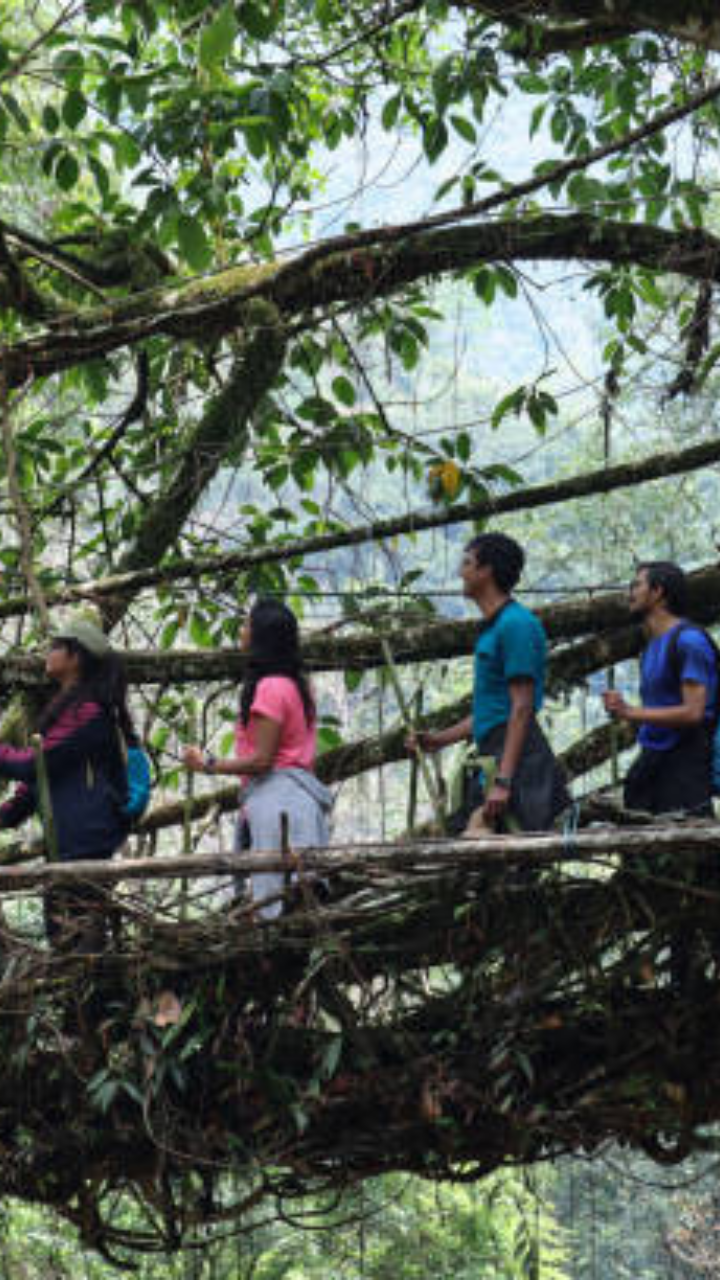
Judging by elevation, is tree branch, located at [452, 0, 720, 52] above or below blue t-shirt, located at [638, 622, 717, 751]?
above

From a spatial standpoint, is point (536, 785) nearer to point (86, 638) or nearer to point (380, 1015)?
point (380, 1015)

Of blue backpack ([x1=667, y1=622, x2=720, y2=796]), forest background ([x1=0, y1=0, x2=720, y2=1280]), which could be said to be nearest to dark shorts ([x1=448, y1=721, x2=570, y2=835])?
blue backpack ([x1=667, y1=622, x2=720, y2=796])

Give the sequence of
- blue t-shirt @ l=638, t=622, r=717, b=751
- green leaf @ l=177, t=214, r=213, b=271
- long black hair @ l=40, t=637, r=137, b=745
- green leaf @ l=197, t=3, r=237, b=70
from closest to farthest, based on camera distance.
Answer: green leaf @ l=197, t=3, r=237, b=70 < blue t-shirt @ l=638, t=622, r=717, b=751 < long black hair @ l=40, t=637, r=137, b=745 < green leaf @ l=177, t=214, r=213, b=271

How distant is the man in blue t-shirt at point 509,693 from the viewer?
3.54 meters

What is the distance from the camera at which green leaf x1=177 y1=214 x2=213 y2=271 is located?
3934 mm

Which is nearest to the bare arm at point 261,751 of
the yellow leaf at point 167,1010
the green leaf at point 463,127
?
the yellow leaf at point 167,1010

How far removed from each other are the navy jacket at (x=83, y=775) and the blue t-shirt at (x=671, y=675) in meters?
1.20

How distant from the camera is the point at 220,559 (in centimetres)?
489

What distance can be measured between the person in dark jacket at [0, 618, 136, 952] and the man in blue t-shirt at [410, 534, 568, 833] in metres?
0.83

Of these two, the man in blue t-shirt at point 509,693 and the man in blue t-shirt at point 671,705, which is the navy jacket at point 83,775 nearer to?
the man in blue t-shirt at point 509,693

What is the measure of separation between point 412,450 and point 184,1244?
2427 millimetres

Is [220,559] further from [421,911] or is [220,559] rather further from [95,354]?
[421,911]

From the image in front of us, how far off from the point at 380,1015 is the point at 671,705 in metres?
0.91

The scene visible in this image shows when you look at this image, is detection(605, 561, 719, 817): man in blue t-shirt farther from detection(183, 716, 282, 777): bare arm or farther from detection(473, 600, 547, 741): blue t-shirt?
detection(183, 716, 282, 777): bare arm
